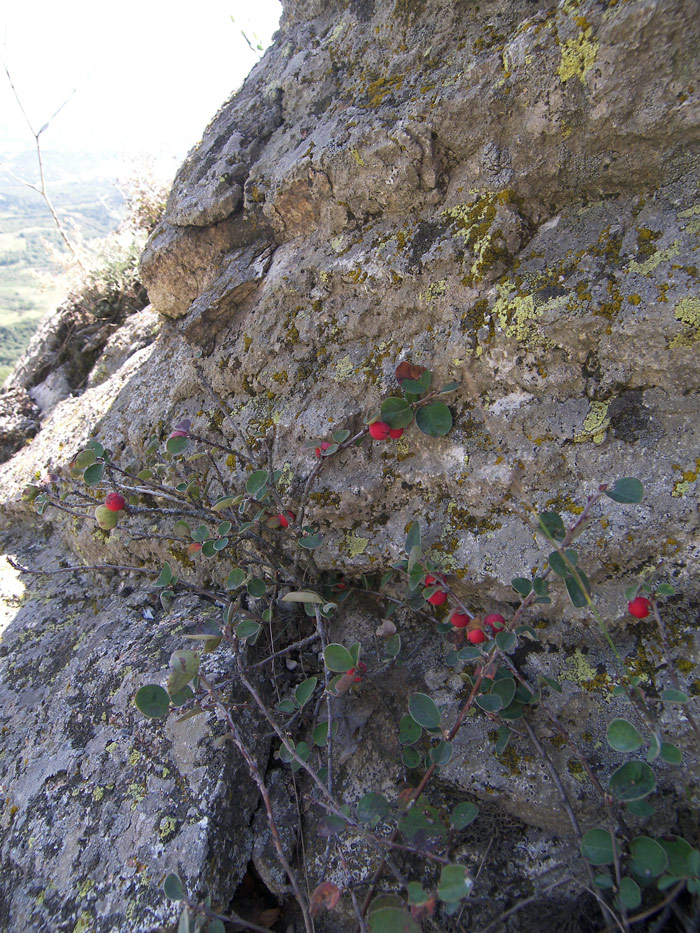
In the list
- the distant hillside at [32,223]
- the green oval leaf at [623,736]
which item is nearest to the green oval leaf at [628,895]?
the green oval leaf at [623,736]

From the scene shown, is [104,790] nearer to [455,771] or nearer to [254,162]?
[455,771]

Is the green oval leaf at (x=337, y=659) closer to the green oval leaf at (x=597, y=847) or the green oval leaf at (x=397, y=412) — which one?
the green oval leaf at (x=597, y=847)

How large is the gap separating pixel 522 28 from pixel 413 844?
2374mm

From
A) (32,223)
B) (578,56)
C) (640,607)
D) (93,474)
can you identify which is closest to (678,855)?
(640,607)

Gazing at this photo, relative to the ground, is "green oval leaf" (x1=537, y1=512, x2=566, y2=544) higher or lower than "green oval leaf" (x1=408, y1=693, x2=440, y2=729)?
higher

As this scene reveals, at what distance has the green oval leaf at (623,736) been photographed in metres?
1.06

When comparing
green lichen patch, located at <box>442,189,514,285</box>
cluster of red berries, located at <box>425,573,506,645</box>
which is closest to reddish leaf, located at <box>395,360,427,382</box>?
green lichen patch, located at <box>442,189,514,285</box>

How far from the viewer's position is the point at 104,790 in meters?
1.73

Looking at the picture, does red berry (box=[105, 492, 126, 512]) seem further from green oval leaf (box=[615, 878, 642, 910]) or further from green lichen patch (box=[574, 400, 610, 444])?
green oval leaf (box=[615, 878, 642, 910])

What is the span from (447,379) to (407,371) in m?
0.14

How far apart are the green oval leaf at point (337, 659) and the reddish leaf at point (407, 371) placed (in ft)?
2.80

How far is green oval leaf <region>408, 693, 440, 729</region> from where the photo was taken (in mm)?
1295

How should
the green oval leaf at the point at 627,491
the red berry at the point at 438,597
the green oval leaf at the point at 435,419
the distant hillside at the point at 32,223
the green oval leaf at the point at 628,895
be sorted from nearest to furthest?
1. the green oval leaf at the point at 628,895
2. the green oval leaf at the point at 627,491
3. the red berry at the point at 438,597
4. the green oval leaf at the point at 435,419
5. the distant hillside at the point at 32,223

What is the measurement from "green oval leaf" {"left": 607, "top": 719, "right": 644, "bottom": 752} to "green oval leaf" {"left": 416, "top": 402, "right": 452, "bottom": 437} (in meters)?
0.90
